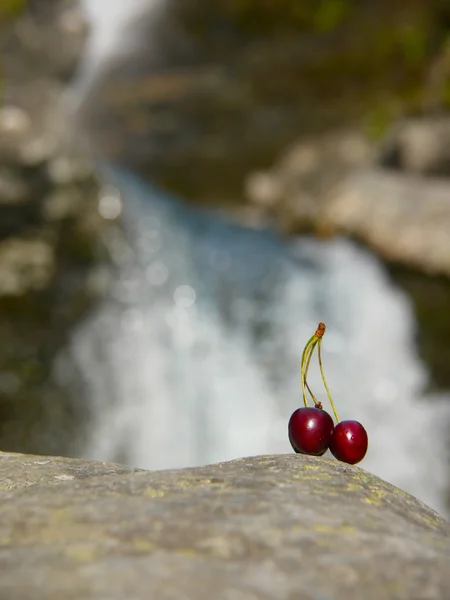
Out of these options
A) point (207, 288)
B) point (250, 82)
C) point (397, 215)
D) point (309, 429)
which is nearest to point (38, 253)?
point (207, 288)

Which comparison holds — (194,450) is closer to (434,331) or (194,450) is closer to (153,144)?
(434,331)

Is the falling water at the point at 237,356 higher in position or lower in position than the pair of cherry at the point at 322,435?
higher

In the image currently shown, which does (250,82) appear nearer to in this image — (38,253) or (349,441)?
(38,253)

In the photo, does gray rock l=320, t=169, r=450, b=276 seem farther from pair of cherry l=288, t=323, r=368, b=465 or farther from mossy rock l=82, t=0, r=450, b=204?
pair of cherry l=288, t=323, r=368, b=465

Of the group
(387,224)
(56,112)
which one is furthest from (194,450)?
(56,112)

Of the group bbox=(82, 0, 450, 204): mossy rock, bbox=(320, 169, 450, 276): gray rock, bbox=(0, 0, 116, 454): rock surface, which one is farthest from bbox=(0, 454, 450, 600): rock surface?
bbox=(82, 0, 450, 204): mossy rock

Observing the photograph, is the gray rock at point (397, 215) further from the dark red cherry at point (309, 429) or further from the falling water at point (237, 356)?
the dark red cherry at point (309, 429)

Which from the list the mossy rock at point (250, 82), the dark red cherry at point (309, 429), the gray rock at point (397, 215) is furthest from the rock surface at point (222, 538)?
the mossy rock at point (250, 82)

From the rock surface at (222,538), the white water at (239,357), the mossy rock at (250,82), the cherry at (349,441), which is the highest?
the mossy rock at (250,82)

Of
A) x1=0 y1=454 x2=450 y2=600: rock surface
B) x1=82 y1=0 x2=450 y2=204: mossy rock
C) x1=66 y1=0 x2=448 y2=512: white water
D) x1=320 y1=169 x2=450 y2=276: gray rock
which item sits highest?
x1=82 y1=0 x2=450 y2=204: mossy rock
